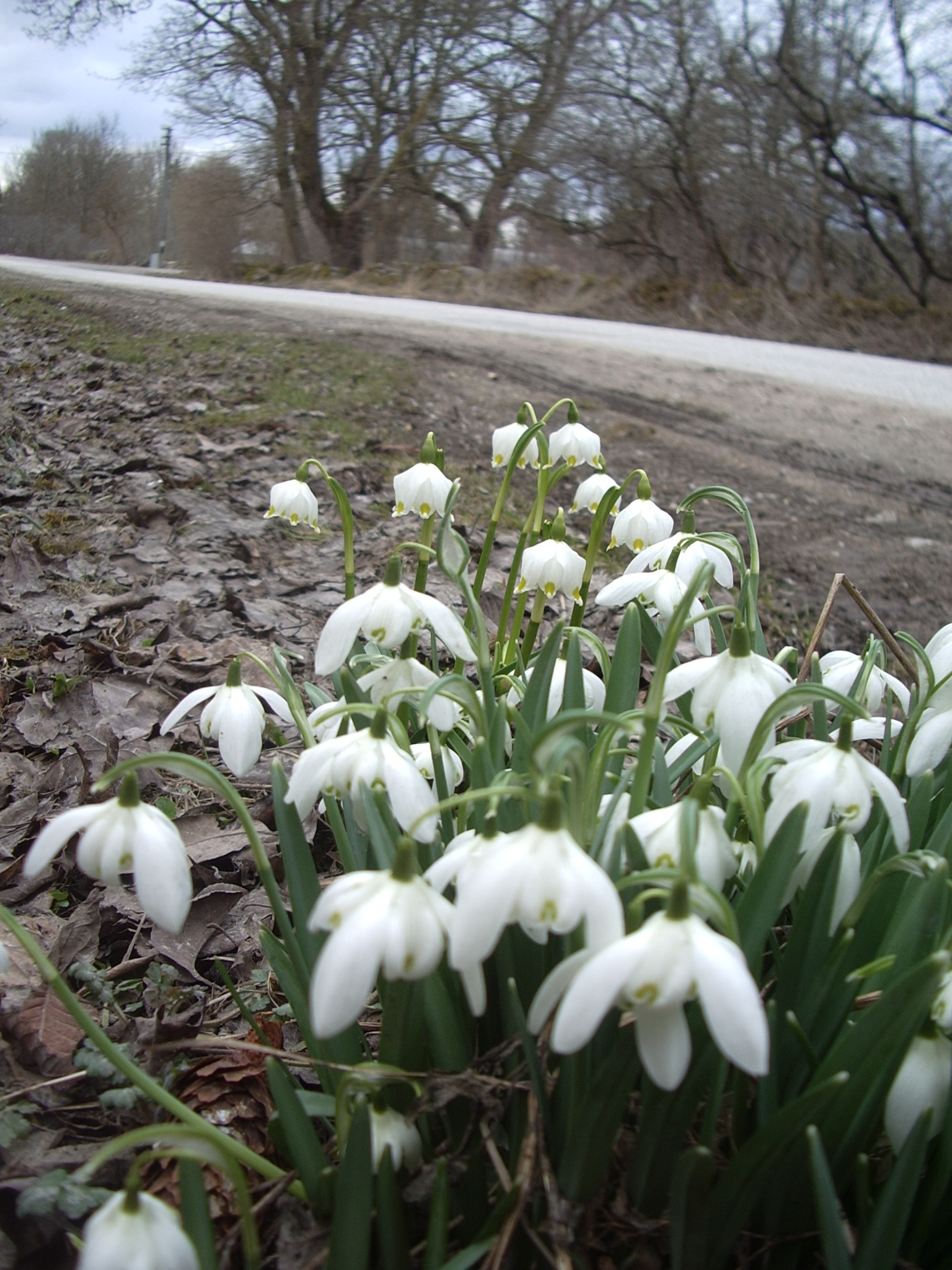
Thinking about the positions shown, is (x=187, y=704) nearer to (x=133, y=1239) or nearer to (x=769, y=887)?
(x=133, y=1239)

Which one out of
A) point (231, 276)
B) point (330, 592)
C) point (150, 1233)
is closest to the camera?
point (150, 1233)

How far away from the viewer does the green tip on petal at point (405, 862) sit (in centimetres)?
80

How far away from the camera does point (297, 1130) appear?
0.95m

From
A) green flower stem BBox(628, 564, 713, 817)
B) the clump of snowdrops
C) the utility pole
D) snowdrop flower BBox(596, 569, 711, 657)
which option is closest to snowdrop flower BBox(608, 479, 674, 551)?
snowdrop flower BBox(596, 569, 711, 657)

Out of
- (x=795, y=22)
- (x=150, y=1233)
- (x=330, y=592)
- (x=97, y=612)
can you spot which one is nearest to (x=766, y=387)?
(x=330, y=592)

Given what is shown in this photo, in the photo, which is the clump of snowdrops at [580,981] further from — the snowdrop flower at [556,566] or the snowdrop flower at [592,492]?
the snowdrop flower at [592,492]

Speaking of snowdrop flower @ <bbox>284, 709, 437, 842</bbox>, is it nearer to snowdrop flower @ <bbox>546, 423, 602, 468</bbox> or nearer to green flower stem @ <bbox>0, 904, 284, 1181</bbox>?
green flower stem @ <bbox>0, 904, 284, 1181</bbox>

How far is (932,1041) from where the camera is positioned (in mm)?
876

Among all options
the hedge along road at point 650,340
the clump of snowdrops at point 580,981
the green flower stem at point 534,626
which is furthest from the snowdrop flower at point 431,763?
the hedge along road at point 650,340

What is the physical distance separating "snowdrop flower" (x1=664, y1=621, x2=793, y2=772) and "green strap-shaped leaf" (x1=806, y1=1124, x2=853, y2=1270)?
388 mm

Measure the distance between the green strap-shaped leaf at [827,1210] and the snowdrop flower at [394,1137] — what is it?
374 mm

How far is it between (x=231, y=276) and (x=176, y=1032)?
704 inches

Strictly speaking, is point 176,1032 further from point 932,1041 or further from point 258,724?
point 932,1041

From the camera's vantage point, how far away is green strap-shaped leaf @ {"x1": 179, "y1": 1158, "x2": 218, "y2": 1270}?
84 cm
